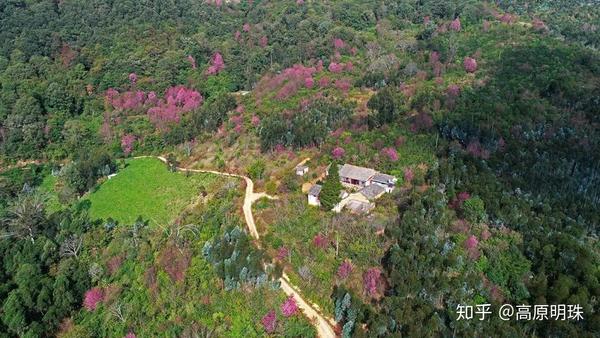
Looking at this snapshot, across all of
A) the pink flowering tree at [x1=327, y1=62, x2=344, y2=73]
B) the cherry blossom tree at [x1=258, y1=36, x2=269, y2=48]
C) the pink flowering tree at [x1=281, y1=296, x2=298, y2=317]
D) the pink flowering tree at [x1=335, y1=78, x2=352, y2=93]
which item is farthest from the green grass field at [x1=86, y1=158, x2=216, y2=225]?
the cherry blossom tree at [x1=258, y1=36, x2=269, y2=48]

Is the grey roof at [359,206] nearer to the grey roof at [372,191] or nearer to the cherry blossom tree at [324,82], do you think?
the grey roof at [372,191]

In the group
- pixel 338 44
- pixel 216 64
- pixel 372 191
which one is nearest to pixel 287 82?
pixel 338 44

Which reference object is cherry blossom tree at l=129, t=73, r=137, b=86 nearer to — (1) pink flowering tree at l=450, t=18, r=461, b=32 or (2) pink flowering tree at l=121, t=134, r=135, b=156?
(2) pink flowering tree at l=121, t=134, r=135, b=156

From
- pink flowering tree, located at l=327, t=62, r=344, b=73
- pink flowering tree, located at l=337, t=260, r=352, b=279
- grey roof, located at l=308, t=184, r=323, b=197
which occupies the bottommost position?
pink flowering tree, located at l=327, t=62, r=344, b=73

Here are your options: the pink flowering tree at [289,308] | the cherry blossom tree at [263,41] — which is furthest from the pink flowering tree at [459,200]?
the cherry blossom tree at [263,41]

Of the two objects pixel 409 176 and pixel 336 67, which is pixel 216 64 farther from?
pixel 409 176

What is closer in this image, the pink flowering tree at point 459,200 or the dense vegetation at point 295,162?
the dense vegetation at point 295,162
